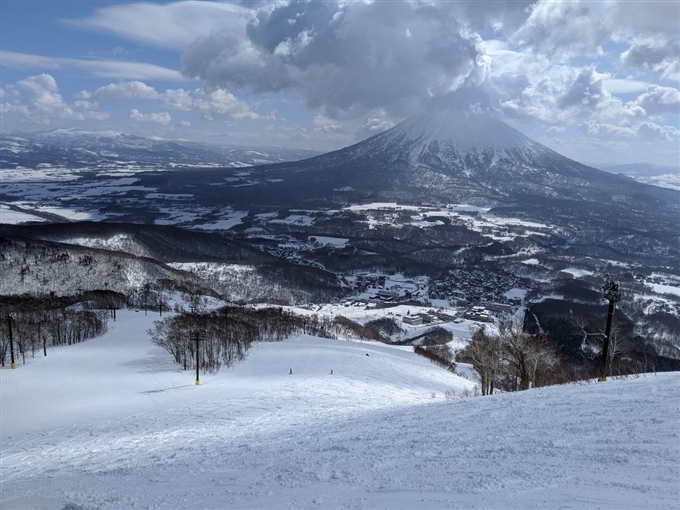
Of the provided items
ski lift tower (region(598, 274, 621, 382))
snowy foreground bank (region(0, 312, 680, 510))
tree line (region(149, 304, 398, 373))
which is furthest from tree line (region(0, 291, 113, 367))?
ski lift tower (region(598, 274, 621, 382))

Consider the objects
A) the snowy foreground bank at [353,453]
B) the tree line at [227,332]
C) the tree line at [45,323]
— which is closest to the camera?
the snowy foreground bank at [353,453]

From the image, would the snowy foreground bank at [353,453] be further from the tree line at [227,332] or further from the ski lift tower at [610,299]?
the tree line at [227,332]

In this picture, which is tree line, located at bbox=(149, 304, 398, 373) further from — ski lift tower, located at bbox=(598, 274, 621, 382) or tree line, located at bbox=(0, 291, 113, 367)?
ski lift tower, located at bbox=(598, 274, 621, 382)

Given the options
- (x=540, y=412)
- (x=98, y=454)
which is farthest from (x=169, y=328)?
(x=540, y=412)

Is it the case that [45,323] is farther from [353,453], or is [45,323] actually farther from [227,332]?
[353,453]

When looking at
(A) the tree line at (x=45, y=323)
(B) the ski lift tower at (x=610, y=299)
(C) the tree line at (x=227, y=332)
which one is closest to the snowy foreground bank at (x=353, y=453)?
(B) the ski lift tower at (x=610, y=299)

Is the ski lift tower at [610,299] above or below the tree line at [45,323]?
above

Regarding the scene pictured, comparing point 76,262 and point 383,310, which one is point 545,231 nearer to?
point 383,310

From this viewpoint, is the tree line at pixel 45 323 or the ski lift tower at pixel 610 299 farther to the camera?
the tree line at pixel 45 323
